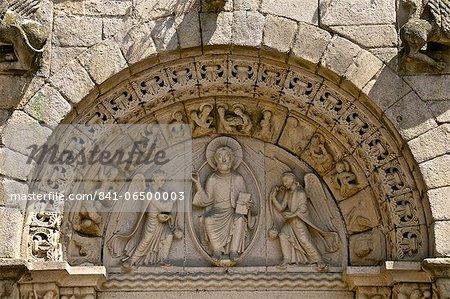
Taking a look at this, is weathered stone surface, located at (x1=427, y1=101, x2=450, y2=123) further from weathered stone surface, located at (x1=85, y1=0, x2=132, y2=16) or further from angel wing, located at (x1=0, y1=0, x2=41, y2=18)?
angel wing, located at (x1=0, y1=0, x2=41, y2=18)

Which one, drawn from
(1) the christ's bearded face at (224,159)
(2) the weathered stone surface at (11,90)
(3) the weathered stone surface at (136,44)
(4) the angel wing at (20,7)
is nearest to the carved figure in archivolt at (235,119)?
(1) the christ's bearded face at (224,159)

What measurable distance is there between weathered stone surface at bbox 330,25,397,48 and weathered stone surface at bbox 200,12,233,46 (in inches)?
35.4

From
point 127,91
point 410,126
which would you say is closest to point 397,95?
point 410,126

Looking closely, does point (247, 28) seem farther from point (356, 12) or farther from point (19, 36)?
point (19, 36)

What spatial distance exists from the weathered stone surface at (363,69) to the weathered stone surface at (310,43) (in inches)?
11.6

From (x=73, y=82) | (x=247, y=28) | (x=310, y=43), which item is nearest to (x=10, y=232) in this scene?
(x=73, y=82)

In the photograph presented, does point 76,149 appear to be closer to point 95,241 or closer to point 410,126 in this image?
point 95,241

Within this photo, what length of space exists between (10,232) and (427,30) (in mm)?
3845

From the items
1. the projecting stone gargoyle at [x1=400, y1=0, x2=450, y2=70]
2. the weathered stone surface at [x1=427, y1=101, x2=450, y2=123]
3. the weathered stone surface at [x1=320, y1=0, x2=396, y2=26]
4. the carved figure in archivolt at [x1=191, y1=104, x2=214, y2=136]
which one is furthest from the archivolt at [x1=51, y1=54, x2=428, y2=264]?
the projecting stone gargoyle at [x1=400, y1=0, x2=450, y2=70]

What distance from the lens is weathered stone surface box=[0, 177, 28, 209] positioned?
8.58m

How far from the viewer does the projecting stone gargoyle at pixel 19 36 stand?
28.6 ft

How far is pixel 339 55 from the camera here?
351 inches

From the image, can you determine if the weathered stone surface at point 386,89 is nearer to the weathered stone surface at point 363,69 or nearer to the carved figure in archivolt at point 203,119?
the weathered stone surface at point 363,69

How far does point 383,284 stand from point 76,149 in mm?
2863
